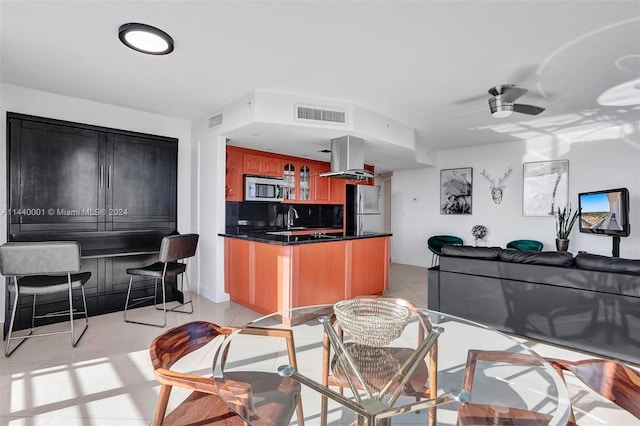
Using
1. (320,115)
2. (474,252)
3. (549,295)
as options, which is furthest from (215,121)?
(549,295)

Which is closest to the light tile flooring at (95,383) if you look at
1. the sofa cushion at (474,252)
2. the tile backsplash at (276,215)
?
the sofa cushion at (474,252)

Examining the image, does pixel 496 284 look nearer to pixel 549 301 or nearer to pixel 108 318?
pixel 549 301

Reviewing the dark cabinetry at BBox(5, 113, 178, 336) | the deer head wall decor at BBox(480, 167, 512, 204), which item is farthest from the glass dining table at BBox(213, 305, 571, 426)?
the deer head wall decor at BBox(480, 167, 512, 204)

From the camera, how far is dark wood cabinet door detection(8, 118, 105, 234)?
3.16 m

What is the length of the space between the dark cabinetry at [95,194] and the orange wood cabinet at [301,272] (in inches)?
41.2

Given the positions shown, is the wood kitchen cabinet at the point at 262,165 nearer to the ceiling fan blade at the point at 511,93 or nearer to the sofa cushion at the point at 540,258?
the ceiling fan blade at the point at 511,93

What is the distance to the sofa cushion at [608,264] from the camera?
7.99 ft

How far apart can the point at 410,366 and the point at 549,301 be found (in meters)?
2.21

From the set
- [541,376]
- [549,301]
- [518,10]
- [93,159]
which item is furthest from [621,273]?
[93,159]

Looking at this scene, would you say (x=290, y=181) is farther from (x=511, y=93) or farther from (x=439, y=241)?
(x=511, y=93)

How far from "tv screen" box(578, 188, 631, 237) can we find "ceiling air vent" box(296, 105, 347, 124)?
3541 mm

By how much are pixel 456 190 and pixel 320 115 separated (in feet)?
12.9

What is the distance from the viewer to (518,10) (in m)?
1.98

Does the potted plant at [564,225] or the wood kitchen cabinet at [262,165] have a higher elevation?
the wood kitchen cabinet at [262,165]
